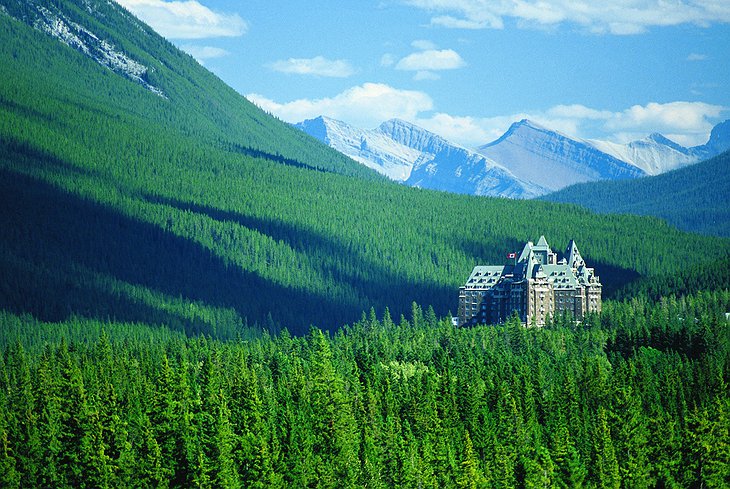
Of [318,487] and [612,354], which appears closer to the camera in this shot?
[318,487]

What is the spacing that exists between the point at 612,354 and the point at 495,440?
56.2 metres

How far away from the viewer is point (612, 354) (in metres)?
178

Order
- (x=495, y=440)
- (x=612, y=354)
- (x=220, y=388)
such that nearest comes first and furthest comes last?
(x=495, y=440)
(x=220, y=388)
(x=612, y=354)

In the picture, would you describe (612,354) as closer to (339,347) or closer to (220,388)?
(339,347)

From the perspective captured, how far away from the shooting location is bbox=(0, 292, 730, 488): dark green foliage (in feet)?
383

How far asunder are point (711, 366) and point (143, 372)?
202ft

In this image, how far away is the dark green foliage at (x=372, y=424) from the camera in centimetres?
11675

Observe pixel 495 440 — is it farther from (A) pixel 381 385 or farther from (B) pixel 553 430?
(A) pixel 381 385

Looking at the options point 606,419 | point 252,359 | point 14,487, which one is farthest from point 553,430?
point 252,359

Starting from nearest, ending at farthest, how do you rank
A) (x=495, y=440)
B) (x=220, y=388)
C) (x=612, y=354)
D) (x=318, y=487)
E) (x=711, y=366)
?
(x=318, y=487), (x=495, y=440), (x=220, y=388), (x=711, y=366), (x=612, y=354)

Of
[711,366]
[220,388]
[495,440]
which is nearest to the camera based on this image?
[495,440]

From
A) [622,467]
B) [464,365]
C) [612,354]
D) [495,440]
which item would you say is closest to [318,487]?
[495,440]

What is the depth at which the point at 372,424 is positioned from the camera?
132 metres

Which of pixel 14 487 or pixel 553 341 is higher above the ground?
pixel 553 341
